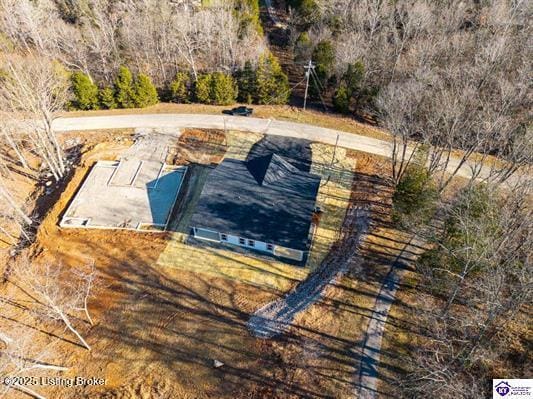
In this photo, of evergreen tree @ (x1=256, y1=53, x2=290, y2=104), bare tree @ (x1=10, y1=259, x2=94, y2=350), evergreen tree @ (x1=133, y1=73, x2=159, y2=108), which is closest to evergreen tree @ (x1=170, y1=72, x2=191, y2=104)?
evergreen tree @ (x1=133, y1=73, x2=159, y2=108)

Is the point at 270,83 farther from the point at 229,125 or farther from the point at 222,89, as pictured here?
the point at 229,125

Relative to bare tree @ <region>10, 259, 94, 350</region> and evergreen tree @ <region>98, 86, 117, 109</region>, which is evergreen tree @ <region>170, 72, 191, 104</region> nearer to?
evergreen tree @ <region>98, 86, 117, 109</region>

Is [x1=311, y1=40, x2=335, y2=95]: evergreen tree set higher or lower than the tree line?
higher

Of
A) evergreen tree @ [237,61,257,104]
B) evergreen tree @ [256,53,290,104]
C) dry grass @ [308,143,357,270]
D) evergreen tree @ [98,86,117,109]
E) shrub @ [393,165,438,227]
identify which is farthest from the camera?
evergreen tree @ [237,61,257,104]

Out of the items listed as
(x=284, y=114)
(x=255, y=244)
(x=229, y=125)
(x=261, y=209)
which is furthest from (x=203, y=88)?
(x=255, y=244)

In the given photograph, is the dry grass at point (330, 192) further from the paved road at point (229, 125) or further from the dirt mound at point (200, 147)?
the dirt mound at point (200, 147)

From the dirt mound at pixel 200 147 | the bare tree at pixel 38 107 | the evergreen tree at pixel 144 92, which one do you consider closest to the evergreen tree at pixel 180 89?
the evergreen tree at pixel 144 92
